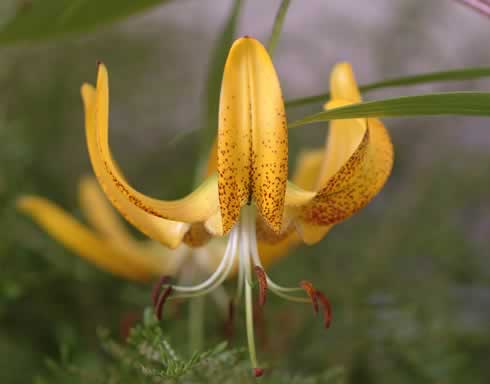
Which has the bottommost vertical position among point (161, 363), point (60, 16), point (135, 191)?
point (161, 363)

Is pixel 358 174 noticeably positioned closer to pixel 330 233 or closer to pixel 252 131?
pixel 252 131

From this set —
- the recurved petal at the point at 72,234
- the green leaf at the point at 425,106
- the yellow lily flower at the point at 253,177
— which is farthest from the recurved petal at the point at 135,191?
the recurved petal at the point at 72,234

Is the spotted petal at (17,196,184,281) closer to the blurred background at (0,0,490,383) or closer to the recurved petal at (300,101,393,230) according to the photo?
the blurred background at (0,0,490,383)

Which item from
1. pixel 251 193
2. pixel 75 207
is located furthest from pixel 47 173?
pixel 251 193

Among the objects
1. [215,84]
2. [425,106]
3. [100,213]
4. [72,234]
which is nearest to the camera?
[425,106]

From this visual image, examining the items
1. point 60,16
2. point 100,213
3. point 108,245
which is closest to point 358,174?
point 60,16

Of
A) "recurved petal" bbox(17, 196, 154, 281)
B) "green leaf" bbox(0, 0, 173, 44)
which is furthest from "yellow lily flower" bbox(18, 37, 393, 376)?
"recurved petal" bbox(17, 196, 154, 281)
